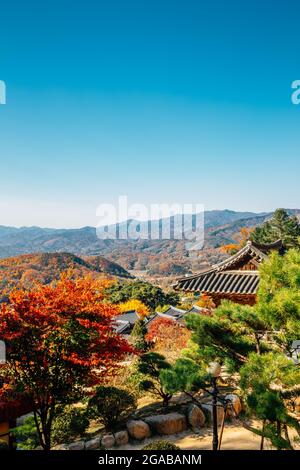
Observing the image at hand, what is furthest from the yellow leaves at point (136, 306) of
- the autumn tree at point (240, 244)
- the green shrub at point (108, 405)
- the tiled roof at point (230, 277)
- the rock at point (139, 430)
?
the rock at point (139, 430)

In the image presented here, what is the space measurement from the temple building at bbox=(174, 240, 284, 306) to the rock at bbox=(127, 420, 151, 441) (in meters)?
2.76

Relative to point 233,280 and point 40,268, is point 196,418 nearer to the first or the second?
point 233,280

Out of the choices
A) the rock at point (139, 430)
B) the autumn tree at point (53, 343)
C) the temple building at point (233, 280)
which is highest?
the temple building at point (233, 280)

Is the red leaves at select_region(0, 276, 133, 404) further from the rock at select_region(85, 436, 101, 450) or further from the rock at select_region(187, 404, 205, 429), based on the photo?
the rock at select_region(187, 404, 205, 429)

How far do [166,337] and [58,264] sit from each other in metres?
59.4

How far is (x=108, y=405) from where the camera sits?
722 centimetres

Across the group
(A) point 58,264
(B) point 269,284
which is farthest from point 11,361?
(A) point 58,264

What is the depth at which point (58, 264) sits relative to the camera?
2758 inches

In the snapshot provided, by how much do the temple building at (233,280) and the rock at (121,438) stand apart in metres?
3.03

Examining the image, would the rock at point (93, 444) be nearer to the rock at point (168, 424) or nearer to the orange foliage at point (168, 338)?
the rock at point (168, 424)

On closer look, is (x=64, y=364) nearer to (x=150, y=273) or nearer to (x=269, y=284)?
(x=269, y=284)

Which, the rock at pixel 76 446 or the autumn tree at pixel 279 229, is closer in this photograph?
the rock at pixel 76 446

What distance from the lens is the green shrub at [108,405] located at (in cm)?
725

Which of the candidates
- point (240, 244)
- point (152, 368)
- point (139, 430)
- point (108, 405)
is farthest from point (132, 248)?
point (139, 430)
